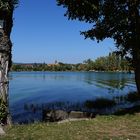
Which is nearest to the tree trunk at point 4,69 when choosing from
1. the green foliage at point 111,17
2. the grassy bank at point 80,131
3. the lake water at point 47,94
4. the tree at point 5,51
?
the tree at point 5,51

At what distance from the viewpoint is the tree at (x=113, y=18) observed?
67.3 feet

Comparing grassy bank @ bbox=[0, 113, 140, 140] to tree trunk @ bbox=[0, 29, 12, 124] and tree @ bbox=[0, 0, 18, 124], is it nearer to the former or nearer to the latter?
tree trunk @ bbox=[0, 29, 12, 124]

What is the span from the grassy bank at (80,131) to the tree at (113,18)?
19.2 feet

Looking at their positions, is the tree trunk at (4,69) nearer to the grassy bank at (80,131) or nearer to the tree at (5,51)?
the tree at (5,51)

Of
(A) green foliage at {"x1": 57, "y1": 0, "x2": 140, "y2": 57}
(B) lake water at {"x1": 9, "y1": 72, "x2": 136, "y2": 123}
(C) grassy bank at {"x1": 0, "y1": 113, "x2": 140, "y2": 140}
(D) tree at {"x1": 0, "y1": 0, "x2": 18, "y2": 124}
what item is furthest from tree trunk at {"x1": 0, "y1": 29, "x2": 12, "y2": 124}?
(B) lake water at {"x1": 9, "y1": 72, "x2": 136, "y2": 123}

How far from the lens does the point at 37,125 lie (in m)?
16.3

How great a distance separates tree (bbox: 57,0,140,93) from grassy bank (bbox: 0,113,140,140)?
19.2ft

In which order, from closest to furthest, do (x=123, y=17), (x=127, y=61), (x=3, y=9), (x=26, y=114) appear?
(x=3, y=9) → (x=123, y=17) → (x=127, y=61) → (x=26, y=114)

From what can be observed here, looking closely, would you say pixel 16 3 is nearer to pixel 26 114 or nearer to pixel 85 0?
pixel 85 0

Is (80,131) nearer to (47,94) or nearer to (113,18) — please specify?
(113,18)

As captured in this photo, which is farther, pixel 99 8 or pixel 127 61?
pixel 127 61

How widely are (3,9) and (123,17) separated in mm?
7830

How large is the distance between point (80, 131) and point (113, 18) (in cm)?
834

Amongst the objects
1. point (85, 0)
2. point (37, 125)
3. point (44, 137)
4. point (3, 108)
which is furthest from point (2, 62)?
point (85, 0)
